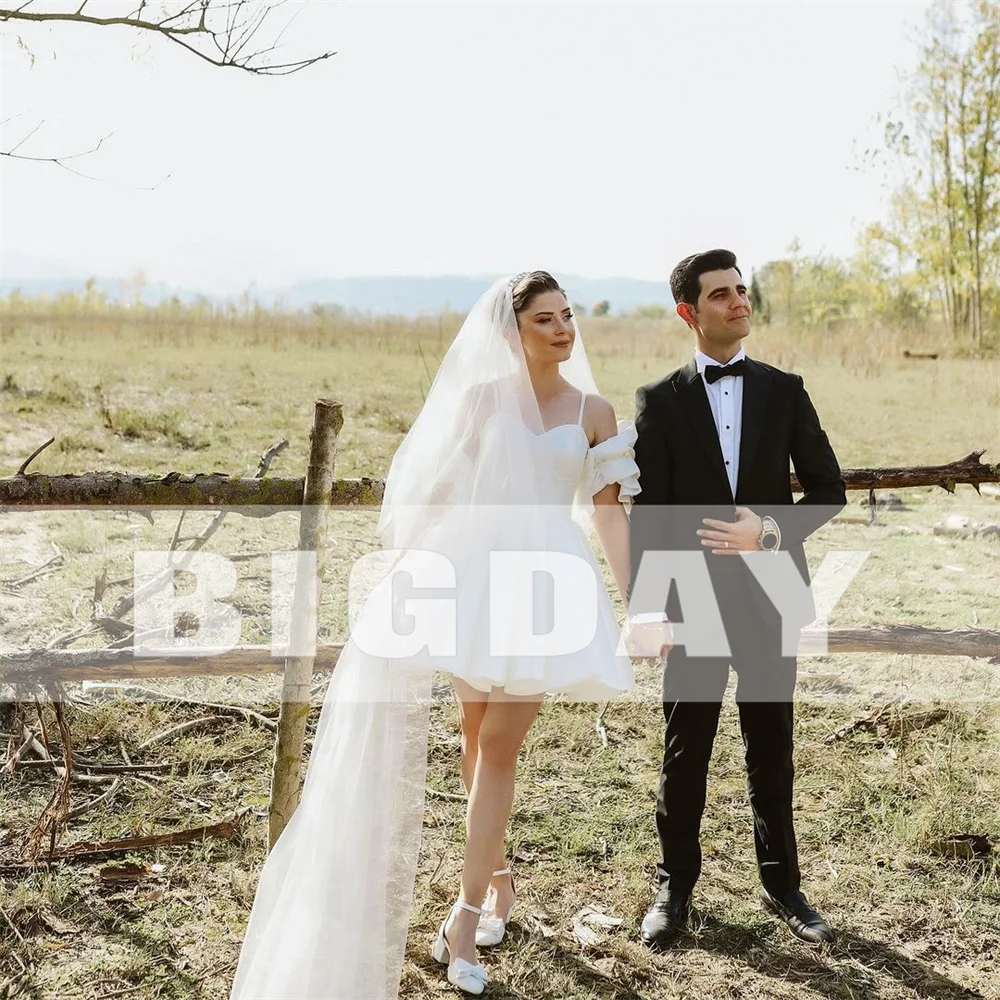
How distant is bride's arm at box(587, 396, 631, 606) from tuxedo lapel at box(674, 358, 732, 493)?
263 mm

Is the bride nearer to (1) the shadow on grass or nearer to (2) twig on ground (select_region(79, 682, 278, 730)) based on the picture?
(1) the shadow on grass

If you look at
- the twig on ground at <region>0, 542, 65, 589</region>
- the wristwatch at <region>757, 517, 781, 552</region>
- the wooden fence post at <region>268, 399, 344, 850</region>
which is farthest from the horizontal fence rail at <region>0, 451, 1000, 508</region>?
the twig on ground at <region>0, 542, 65, 589</region>

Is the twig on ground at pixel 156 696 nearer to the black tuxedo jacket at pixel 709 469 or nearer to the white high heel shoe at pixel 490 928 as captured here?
the white high heel shoe at pixel 490 928

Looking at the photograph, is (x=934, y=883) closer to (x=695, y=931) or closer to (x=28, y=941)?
(x=695, y=931)

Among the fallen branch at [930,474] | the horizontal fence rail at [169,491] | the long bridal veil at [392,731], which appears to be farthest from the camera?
the fallen branch at [930,474]

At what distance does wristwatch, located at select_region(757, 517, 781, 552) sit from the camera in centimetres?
335

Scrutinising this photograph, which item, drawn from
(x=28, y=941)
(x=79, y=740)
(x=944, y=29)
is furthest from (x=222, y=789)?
(x=944, y=29)

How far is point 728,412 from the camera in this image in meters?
3.46

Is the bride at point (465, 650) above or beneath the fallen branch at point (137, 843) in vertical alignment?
above

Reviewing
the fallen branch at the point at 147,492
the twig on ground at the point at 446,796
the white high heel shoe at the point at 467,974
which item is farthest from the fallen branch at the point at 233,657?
the white high heel shoe at the point at 467,974

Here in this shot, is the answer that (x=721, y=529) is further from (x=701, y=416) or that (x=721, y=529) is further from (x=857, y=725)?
(x=857, y=725)

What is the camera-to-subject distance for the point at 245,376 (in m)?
14.7

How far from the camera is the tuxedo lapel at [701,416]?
3.42 meters

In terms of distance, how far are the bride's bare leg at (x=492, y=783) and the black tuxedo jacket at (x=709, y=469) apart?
587 millimetres
